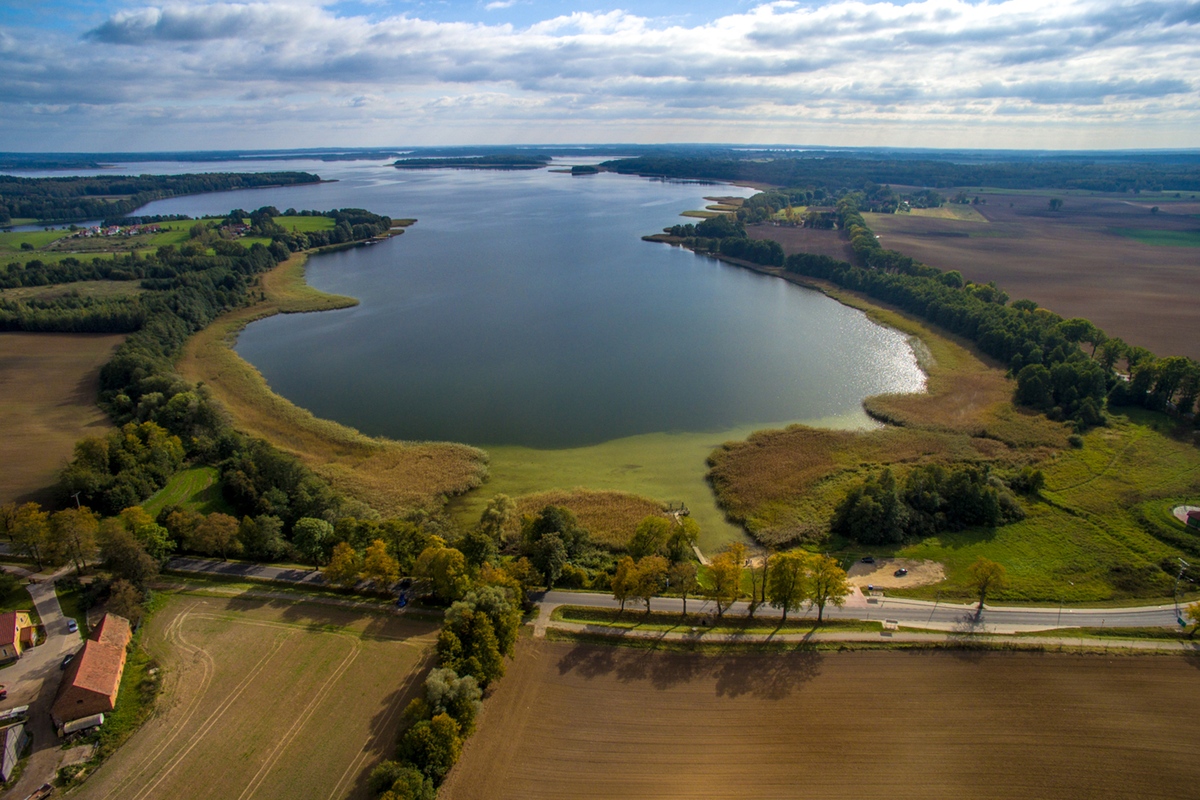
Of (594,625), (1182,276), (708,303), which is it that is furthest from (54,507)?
(1182,276)

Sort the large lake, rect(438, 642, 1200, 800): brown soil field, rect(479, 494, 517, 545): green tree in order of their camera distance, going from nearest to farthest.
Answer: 1. rect(438, 642, 1200, 800): brown soil field
2. rect(479, 494, 517, 545): green tree
3. the large lake

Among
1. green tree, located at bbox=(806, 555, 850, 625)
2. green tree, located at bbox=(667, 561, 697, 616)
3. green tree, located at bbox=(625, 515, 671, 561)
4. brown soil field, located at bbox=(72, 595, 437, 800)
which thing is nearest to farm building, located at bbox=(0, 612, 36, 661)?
brown soil field, located at bbox=(72, 595, 437, 800)

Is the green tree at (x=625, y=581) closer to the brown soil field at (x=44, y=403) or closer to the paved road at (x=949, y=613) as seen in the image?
the paved road at (x=949, y=613)

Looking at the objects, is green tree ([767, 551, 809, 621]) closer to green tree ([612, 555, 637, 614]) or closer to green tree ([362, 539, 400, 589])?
green tree ([612, 555, 637, 614])

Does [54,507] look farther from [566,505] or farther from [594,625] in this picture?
[594,625]

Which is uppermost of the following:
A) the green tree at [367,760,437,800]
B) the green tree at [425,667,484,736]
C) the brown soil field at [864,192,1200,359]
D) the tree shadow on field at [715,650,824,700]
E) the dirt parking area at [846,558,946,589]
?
the brown soil field at [864,192,1200,359]

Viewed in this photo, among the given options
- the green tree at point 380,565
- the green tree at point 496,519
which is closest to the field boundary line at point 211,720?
the green tree at point 380,565
